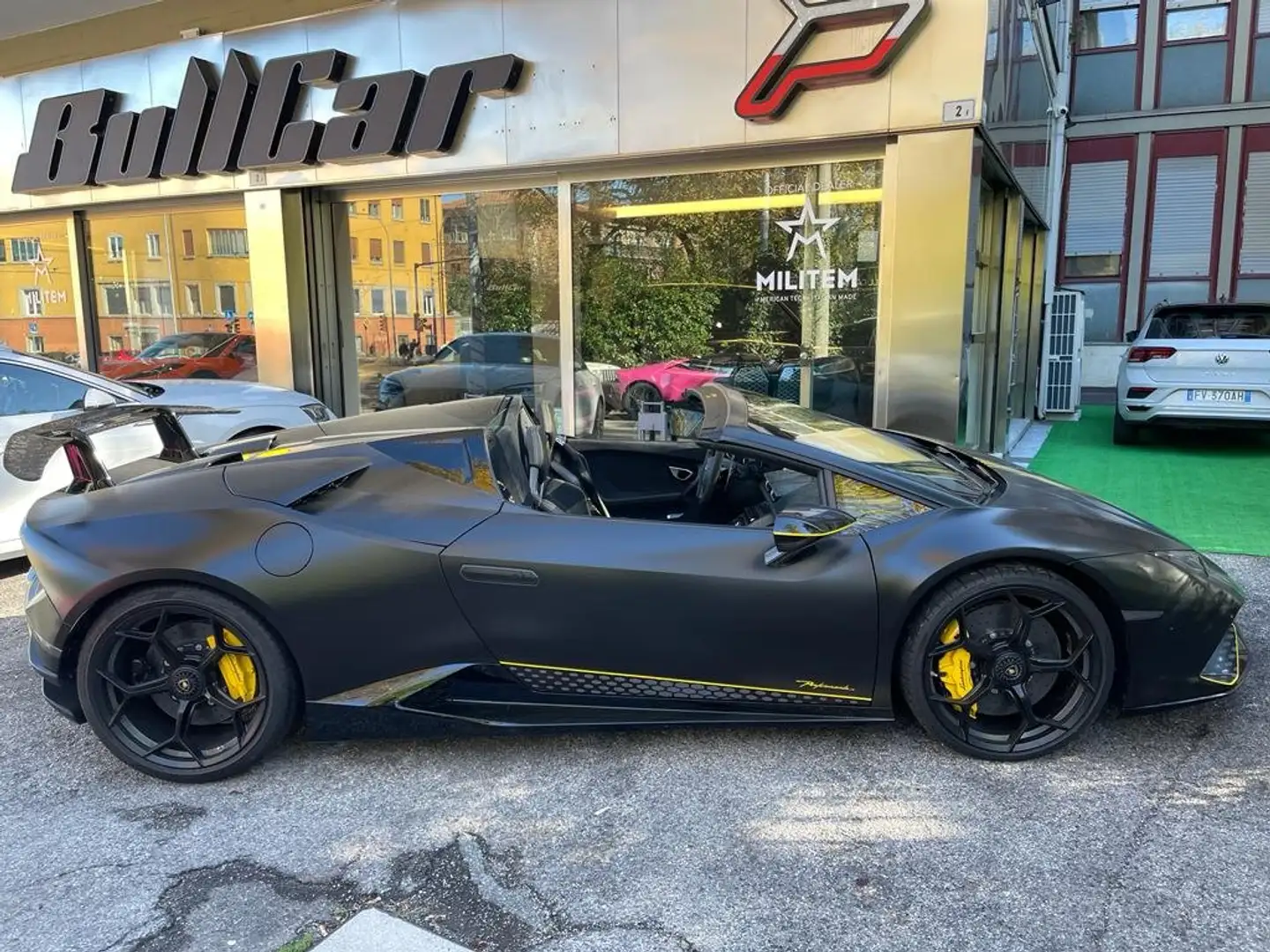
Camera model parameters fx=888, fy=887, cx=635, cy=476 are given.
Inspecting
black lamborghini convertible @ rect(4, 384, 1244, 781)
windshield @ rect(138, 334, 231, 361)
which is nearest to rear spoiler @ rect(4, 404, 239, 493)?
black lamborghini convertible @ rect(4, 384, 1244, 781)

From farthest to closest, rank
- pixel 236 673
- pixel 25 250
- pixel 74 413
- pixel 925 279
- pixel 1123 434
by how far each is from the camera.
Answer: pixel 25 250
pixel 1123 434
pixel 925 279
pixel 74 413
pixel 236 673

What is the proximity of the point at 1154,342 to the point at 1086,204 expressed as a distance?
7.42 metres

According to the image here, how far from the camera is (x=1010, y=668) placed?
2781mm

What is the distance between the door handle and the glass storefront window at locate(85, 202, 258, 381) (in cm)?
752

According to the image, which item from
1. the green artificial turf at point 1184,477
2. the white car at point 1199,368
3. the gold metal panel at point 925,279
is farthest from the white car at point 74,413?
the white car at point 1199,368

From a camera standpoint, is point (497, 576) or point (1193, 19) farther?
point (1193, 19)

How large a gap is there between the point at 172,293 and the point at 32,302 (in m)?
2.50

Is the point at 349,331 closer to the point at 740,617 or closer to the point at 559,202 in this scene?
the point at 559,202

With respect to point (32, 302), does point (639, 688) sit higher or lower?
lower

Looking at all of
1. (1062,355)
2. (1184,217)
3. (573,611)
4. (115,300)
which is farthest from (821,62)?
(1184,217)

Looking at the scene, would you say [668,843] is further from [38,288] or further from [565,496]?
[38,288]

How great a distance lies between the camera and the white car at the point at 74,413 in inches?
202

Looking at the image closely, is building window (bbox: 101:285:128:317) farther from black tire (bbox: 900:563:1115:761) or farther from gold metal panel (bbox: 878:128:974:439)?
black tire (bbox: 900:563:1115:761)

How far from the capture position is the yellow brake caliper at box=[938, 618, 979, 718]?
280 centimetres
